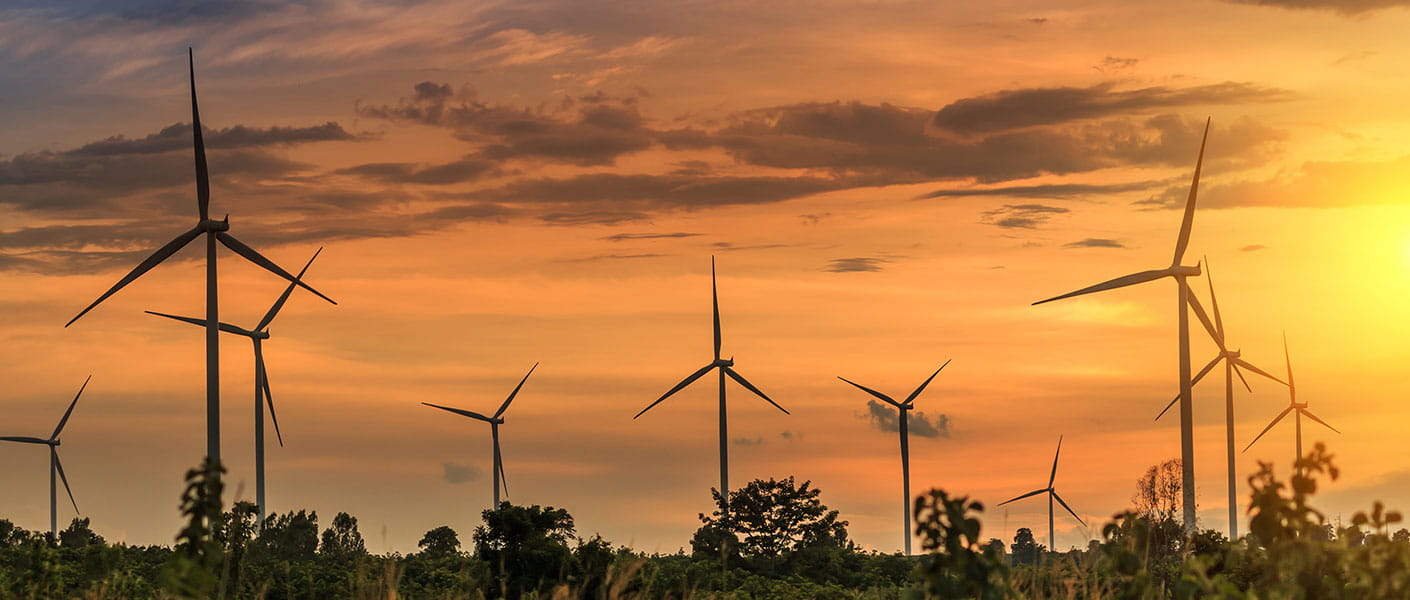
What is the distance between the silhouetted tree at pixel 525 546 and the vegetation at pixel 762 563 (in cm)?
7

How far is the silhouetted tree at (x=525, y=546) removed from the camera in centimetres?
4250

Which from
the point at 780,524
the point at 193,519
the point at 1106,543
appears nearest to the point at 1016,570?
the point at 1106,543

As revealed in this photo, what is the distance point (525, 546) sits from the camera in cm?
4316

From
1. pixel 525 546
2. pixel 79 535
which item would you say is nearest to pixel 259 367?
pixel 79 535

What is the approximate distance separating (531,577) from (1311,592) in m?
29.1

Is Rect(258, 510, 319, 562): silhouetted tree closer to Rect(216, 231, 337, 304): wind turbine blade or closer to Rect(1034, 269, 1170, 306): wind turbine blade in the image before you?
Rect(216, 231, 337, 304): wind turbine blade

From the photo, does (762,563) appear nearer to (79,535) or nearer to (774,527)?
(774,527)

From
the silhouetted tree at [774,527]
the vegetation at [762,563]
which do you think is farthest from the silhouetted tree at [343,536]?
the silhouetted tree at [774,527]

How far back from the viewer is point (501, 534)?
1742 inches

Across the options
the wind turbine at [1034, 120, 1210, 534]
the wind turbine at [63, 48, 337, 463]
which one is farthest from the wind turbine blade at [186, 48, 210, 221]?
the wind turbine at [1034, 120, 1210, 534]

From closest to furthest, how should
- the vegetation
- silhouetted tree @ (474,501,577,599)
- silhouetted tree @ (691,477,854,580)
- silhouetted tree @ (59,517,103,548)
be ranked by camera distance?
the vegetation < silhouetted tree @ (474,501,577,599) < silhouetted tree @ (691,477,854,580) < silhouetted tree @ (59,517,103,548)

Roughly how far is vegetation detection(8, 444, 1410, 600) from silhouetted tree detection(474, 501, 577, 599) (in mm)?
66

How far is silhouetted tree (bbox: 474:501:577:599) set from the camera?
1673 inches

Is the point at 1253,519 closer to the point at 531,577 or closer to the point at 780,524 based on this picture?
the point at 531,577
